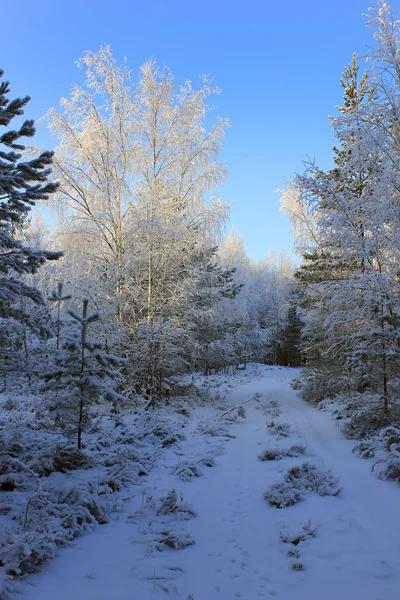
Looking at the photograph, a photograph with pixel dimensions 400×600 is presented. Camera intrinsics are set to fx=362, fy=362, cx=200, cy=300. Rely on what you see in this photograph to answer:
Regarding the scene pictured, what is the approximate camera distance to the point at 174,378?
1384 centimetres

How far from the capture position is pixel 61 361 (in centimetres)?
580

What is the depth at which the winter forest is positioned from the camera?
366 centimetres

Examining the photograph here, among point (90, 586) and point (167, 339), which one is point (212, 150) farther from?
point (90, 586)

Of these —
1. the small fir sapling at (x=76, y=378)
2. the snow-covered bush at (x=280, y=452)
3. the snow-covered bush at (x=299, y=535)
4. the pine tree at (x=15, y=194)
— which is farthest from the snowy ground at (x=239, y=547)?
the pine tree at (x=15, y=194)

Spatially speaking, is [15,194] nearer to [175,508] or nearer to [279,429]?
[175,508]

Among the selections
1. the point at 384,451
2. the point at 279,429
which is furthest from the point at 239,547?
the point at 279,429

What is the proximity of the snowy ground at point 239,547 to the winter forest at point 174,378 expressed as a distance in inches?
1.0

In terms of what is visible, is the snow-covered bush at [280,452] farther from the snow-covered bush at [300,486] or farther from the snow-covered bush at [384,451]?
the snow-covered bush at [384,451]

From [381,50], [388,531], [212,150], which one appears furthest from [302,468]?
[212,150]

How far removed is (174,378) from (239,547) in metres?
9.96

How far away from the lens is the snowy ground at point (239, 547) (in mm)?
3186

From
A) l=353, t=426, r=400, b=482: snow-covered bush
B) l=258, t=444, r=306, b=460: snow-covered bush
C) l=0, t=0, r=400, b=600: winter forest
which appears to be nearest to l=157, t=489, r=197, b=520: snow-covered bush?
l=0, t=0, r=400, b=600: winter forest

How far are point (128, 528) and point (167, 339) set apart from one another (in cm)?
736

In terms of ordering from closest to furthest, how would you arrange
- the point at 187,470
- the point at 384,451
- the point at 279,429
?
the point at 187,470 < the point at 384,451 < the point at 279,429
